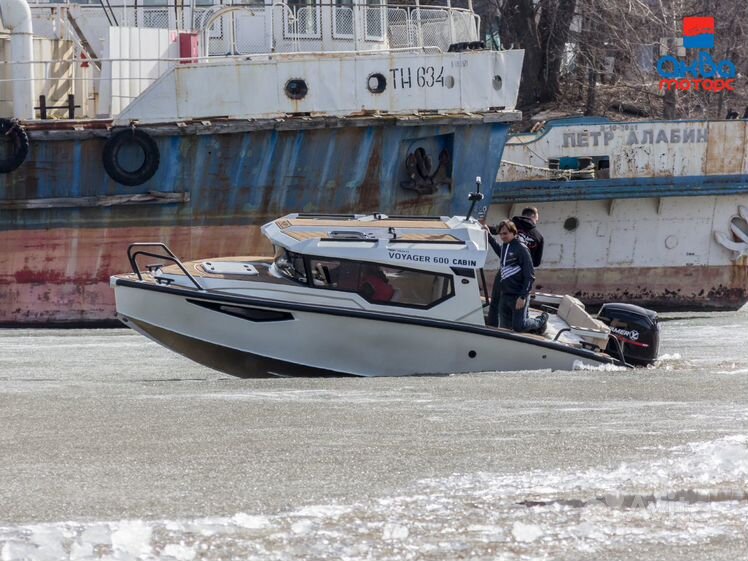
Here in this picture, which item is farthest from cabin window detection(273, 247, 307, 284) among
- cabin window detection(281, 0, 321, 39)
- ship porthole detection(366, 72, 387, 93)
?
cabin window detection(281, 0, 321, 39)

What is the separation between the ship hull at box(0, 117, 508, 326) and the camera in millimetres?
18219

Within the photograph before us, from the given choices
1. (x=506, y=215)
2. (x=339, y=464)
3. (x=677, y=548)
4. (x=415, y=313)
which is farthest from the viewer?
(x=506, y=215)

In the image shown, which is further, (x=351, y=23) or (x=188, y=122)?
(x=351, y=23)

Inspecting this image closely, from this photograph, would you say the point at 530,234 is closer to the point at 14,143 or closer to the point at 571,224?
the point at 14,143

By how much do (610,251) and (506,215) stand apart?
1.81 m

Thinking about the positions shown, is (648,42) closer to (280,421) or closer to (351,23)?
(351,23)

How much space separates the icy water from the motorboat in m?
0.50

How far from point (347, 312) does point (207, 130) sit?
790 centimetres

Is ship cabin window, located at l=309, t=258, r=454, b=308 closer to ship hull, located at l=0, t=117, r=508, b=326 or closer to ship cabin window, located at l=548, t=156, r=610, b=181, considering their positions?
ship hull, located at l=0, t=117, r=508, b=326

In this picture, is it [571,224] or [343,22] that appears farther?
[571,224]

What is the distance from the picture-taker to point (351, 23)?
20031 millimetres

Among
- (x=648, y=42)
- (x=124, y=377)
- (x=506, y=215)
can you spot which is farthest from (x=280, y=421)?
(x=648, y=42)

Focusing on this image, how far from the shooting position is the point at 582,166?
21.8 m

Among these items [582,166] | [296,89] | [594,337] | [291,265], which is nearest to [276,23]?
[296,89]
